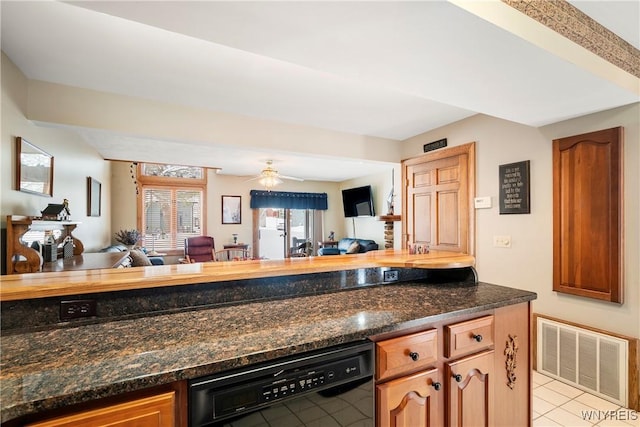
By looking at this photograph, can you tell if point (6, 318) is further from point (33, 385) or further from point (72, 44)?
point (72, 44)

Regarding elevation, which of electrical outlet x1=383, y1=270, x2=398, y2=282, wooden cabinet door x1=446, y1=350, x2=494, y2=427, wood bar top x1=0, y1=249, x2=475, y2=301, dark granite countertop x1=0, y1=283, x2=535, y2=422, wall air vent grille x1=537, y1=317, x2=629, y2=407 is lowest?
wall air vent grille x1=537, y1=317, x2=629, y2=407

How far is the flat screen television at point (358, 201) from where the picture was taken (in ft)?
22.5

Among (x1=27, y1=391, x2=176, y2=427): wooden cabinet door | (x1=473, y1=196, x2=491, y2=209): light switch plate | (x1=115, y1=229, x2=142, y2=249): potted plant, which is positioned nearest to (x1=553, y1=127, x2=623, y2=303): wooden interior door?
(x1=473, y1=196, x2=491, y2=209): light switch plate

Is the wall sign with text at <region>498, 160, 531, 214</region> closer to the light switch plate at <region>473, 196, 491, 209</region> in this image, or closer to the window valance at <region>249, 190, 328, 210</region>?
the light switch plate at <region>473, 196, 491, 209</region>

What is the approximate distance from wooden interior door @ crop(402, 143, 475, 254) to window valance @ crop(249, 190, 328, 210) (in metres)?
3.95

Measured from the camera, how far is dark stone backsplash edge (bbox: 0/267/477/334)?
1091mm

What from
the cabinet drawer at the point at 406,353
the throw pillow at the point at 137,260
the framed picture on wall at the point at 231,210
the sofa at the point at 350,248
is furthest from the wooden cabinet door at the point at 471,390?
the framed picture on wall at the point at 231,210

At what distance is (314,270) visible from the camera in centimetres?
156

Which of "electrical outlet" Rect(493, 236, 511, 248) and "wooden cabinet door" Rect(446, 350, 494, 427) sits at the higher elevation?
"electrical outlet" Rect(493, 236, 511, 248)

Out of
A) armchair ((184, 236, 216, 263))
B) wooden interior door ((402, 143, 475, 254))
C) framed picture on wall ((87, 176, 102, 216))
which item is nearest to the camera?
wooden interior door ((402, 143, 475, 254))

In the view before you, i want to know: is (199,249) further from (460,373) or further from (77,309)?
(460,373)

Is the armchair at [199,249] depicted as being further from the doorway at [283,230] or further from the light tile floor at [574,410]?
the light tile floor at [574,410]

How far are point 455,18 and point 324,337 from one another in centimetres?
140

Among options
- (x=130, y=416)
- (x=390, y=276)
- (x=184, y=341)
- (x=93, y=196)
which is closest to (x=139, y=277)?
(x=184, y=341)
